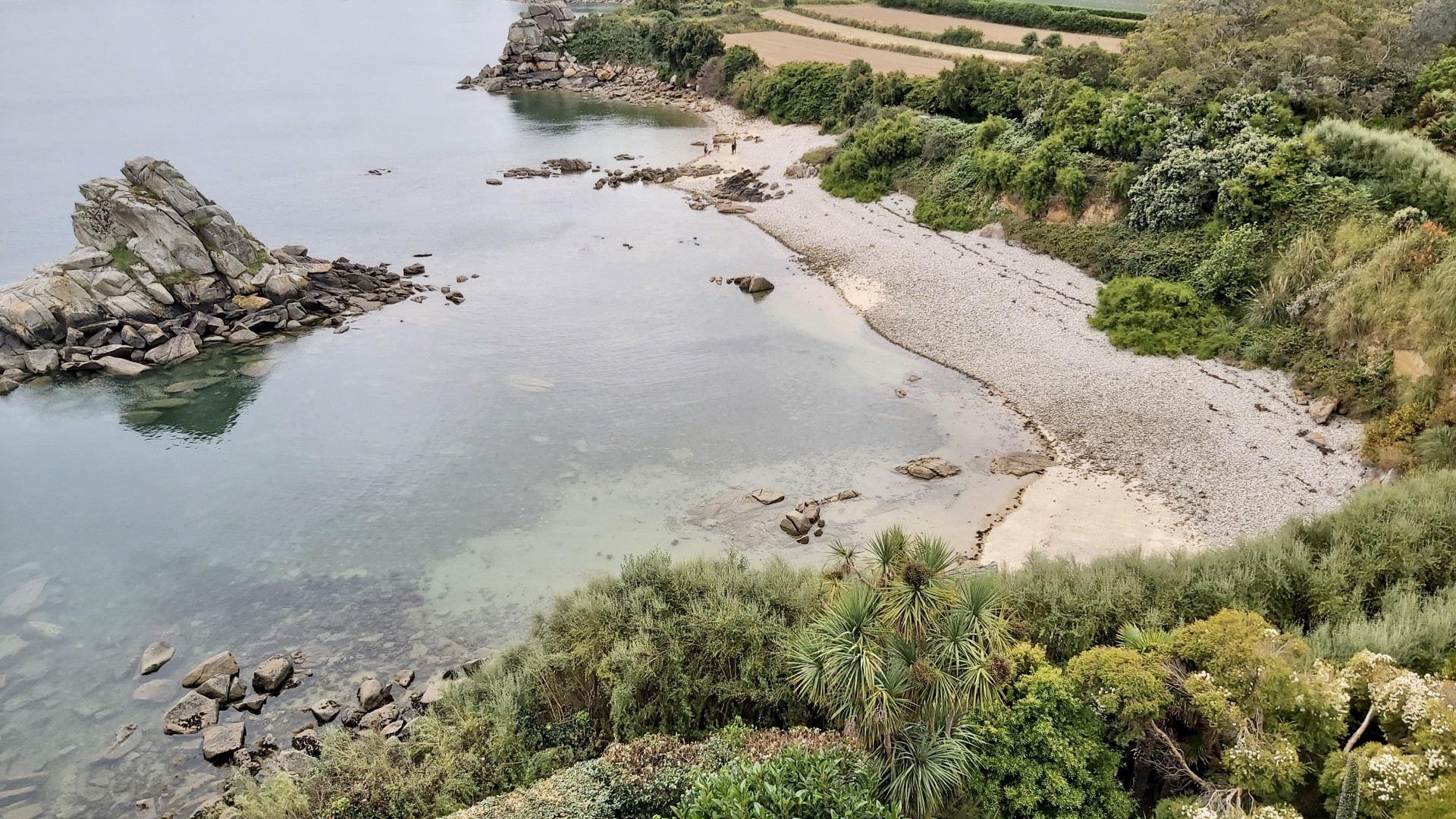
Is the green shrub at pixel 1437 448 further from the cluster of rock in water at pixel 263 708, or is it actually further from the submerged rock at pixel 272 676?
the submerged rock at pixel 272 676

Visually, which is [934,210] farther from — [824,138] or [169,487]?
[169,487]

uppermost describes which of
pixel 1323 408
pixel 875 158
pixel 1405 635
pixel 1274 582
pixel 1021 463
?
pixel 875 158

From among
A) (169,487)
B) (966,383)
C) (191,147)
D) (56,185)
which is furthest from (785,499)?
(191,147)

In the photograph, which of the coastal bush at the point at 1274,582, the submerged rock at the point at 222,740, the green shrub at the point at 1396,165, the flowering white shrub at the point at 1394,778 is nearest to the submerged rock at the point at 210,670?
the submerged rock at the point at 222,740

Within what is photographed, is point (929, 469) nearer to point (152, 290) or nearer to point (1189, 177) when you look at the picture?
point (1189, 177)

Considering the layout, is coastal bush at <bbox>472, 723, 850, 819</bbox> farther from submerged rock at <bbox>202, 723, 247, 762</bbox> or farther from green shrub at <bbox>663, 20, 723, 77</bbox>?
green shrub at <bbox>663, 20, 723, 77</bbox>

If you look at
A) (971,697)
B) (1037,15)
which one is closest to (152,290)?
(971,697)
